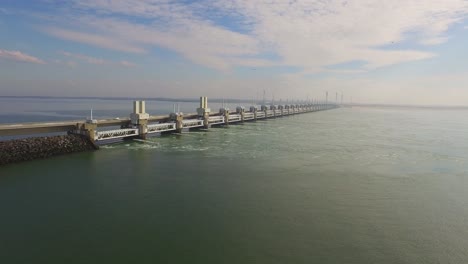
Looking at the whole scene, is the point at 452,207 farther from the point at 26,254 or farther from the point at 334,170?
the point at 26,254

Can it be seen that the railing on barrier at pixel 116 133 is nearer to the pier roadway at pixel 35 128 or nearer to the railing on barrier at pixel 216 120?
the pier roadway at pixel 35 128

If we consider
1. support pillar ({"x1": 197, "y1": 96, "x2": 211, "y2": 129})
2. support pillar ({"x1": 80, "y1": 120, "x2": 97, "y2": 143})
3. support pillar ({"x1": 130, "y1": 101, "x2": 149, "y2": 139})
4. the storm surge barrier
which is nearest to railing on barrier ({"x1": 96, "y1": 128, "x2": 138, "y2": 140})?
the storm surge barrier

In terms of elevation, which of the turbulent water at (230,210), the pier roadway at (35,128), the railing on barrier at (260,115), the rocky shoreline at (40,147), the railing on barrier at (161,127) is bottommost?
the turbulent water at (230,210)

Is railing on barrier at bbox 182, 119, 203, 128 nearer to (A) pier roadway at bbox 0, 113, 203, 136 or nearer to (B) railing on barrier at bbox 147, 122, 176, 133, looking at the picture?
(B) railing on barrier at bbox 147, 122, 176, 133

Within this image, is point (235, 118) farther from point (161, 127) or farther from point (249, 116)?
point (161, 127)

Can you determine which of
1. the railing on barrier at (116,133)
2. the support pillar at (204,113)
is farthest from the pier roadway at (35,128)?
the support pillar at (204,113)
